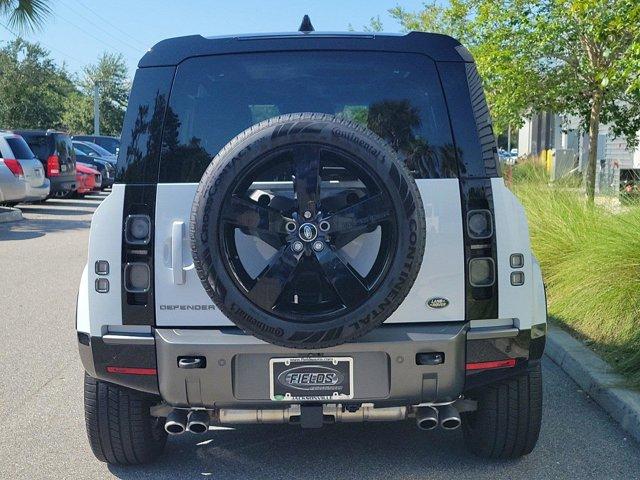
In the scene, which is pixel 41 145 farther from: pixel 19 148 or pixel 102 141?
pixel 102 141

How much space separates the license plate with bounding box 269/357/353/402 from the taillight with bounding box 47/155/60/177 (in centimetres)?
1910

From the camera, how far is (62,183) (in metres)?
22.1

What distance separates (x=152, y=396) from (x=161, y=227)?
817 millimetres

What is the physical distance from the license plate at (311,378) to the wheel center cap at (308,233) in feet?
1.80

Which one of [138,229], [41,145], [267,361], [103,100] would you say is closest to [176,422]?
[267,361]

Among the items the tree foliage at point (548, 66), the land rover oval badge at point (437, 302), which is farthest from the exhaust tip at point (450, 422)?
the tree foliage at point (548, 66)

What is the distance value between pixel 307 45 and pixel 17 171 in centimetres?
1550

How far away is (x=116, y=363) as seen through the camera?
146 inches

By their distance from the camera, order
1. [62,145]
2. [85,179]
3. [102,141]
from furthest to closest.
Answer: [102,141] < [85,179] < [62,145]

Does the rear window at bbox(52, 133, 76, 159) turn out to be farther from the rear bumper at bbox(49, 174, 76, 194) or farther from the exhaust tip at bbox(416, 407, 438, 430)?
the exhaust tip at bbox(416, 407, 438, 430)

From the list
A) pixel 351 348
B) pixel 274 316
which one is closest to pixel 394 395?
pixel 351 348

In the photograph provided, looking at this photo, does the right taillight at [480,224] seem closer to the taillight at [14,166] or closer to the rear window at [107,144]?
the taillight at [14,166]

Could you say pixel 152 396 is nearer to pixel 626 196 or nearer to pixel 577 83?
pixel 626 196

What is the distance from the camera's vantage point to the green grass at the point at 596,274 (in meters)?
6.16
